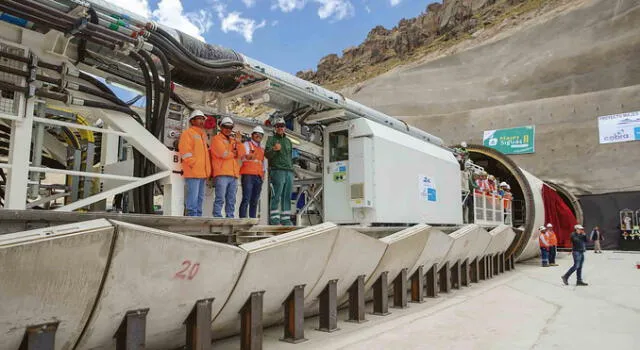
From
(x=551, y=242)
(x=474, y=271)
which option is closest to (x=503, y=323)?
(x=474, y=271)

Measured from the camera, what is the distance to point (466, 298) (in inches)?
309

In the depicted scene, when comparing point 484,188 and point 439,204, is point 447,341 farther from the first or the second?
point 484,188

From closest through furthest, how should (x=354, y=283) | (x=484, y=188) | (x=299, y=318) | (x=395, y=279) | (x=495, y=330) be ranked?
(x=299, y=318), (x=495, y=330), (x=354, y=283), (x=395, y=279), (x=484, y=188)

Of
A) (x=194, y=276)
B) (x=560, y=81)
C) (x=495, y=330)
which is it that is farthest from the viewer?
(x=560, y=81)

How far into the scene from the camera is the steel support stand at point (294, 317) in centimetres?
473

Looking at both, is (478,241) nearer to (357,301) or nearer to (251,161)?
(357,301)

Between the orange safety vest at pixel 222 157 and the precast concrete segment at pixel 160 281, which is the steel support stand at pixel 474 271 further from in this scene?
the precast concrete segment at pixel 160 281

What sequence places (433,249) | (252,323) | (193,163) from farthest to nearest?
(433,249) < (193,163) < (252,323)

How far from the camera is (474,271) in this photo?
10141mm

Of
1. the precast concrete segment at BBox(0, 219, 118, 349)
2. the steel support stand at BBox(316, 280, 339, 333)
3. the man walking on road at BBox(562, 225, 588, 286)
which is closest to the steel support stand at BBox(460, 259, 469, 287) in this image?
the man walking on road at BBox(562, 225, 588, 286)

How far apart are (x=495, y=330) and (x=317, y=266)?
2260mm

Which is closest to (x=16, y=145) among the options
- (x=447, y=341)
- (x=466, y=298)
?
(x=447, y=341)

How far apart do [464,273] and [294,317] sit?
5938mm

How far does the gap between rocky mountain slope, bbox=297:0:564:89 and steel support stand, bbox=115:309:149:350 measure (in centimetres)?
Result: 4024
